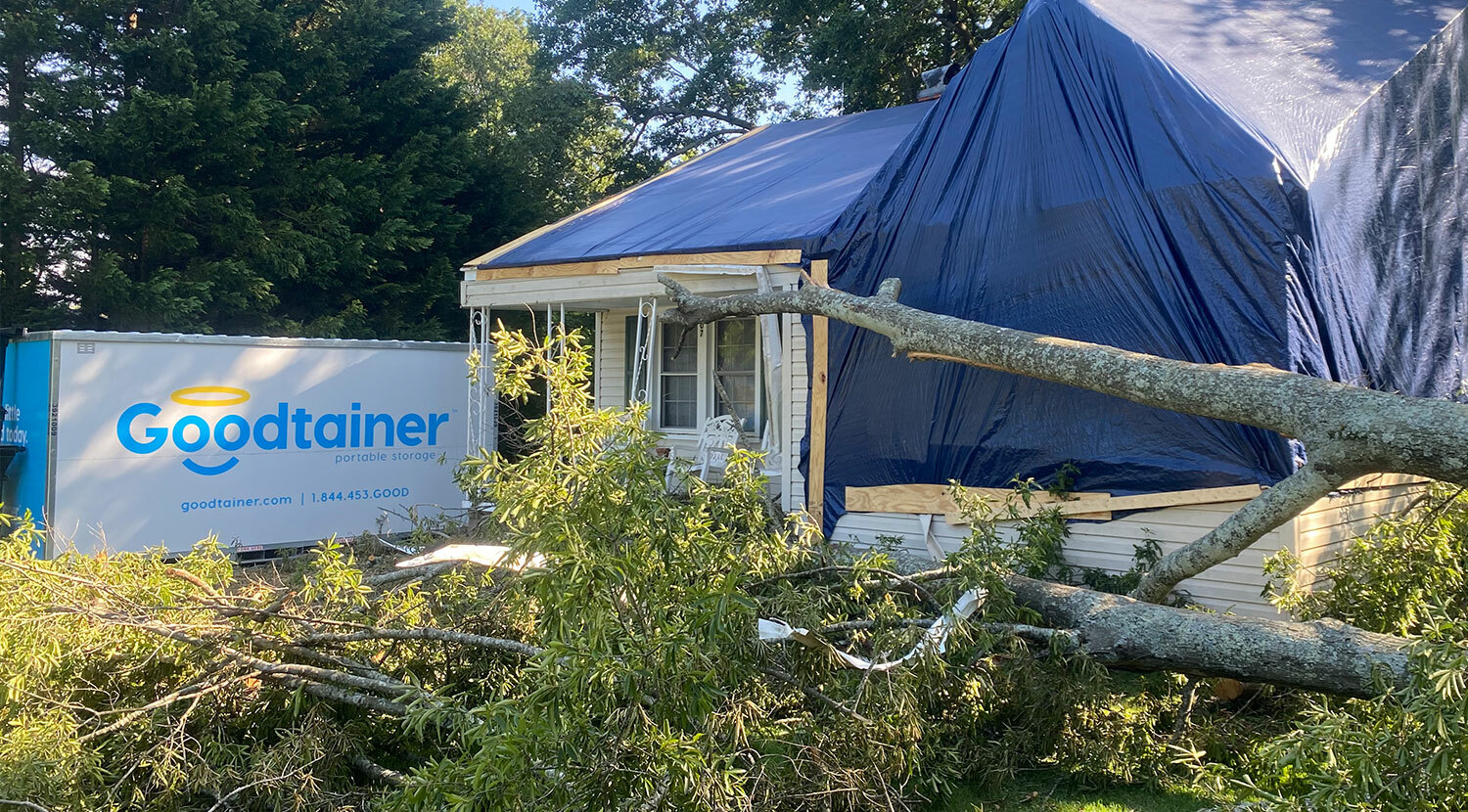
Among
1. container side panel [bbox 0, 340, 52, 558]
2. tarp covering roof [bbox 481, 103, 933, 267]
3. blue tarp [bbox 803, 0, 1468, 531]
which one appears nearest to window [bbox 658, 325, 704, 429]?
tarp covering roof [bbox 481, 103, 933, 267]

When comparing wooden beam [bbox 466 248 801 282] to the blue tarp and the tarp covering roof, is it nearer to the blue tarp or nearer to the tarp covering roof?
the tarp covering roof

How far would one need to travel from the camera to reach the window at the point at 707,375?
1035 centimetres

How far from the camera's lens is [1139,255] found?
20.9 feet

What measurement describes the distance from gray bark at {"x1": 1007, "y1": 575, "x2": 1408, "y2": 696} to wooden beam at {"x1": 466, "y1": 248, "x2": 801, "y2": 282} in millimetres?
4321

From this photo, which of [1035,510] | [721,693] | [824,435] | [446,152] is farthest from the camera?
[446,152]

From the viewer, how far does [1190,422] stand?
604cm

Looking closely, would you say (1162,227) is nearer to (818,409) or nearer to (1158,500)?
(1158,500)

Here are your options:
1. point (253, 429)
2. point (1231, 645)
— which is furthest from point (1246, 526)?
point (253, 429)

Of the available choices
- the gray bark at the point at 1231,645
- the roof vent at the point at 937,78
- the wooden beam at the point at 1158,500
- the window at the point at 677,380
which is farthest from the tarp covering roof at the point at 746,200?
the gray bark at the point at 1231,645

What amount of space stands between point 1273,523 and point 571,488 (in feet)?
9.83

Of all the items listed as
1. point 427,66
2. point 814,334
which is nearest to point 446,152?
point 427,66

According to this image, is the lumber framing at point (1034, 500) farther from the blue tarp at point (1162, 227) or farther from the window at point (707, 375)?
the window at point (707, 375)

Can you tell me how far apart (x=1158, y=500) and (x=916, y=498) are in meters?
1.81

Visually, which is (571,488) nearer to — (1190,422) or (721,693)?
(721,693)
